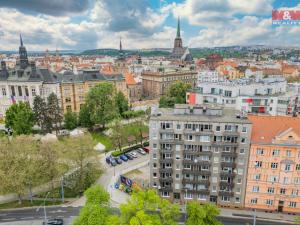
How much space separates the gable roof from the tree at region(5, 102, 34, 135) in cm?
6690

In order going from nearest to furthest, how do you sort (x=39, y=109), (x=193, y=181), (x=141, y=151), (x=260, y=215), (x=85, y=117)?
(x=260, y=215), (x=193, y=181), (x=141, y=151), (x=39, y=109), (x=85, y=117)

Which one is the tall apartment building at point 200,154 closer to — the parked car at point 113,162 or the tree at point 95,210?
the tree at point 95,210

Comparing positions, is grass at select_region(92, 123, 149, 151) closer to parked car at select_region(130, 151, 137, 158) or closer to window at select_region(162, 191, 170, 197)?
parked car at select_region(130, 151, 137, 158)

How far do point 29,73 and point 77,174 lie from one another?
6138 cm

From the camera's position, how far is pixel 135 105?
11694 centimetres

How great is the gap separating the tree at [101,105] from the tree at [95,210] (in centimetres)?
5011

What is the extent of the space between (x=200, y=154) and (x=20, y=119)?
59.5m

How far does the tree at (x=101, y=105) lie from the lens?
282ft

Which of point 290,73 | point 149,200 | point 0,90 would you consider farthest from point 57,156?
point 290,73

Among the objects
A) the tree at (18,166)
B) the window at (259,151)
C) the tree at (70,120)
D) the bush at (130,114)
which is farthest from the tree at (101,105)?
the window at (259,151)

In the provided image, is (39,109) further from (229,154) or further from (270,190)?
(270,190)

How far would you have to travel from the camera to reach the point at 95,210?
33.7m

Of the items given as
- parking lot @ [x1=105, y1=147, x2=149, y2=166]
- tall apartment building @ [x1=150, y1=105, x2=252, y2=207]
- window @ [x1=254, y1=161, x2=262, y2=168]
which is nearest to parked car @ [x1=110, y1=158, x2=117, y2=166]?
parking lot @ [x1=105, y1=147, x2=149, y2=166]

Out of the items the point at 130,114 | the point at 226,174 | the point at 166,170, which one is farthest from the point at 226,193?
the point at 130,114
